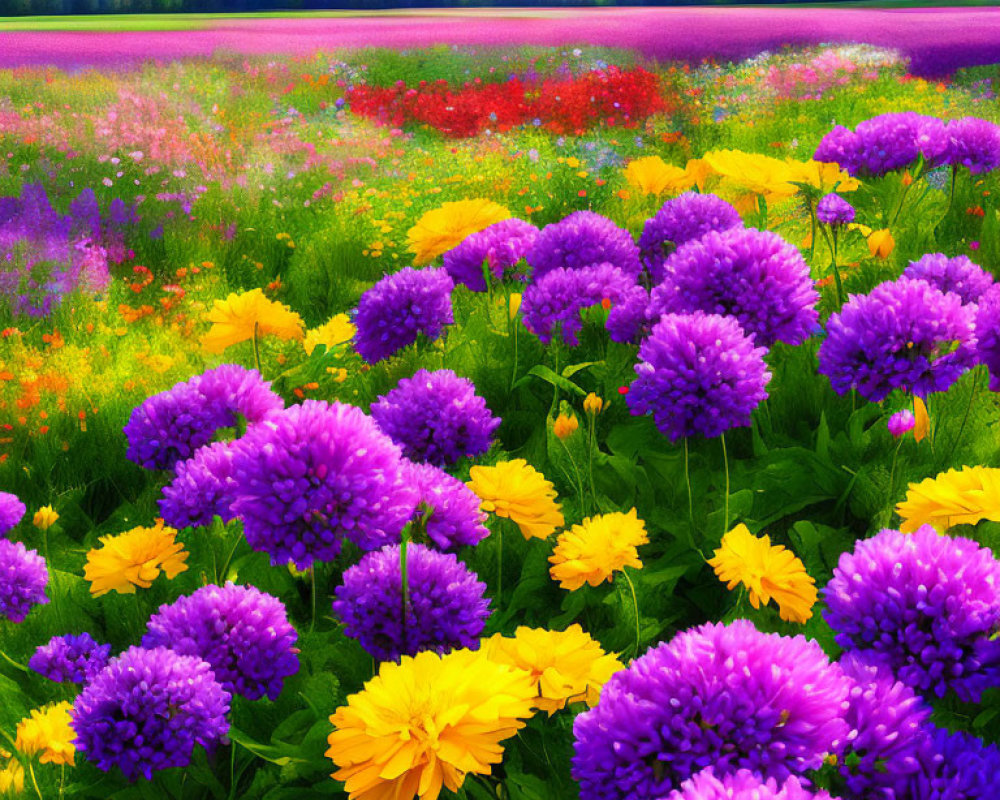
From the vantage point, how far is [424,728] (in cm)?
92

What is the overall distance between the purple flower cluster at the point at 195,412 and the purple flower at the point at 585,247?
89 cm

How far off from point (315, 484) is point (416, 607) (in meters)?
0.26

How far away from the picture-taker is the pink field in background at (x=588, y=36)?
27.6 feet

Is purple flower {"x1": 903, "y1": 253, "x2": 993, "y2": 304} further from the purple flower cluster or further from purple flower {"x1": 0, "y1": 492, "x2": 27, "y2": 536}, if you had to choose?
purple flower {"x1": 0, "y1": 492, "x2": 27, "y2": 536}

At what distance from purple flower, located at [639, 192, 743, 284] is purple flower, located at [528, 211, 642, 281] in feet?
0.23

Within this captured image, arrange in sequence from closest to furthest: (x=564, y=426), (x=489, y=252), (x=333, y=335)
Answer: (x=564, y=426), (x=489, y=252), (x=333, y=335)

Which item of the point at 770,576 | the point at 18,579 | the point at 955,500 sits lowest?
the point at 18,579

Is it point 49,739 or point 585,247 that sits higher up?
point 585,247

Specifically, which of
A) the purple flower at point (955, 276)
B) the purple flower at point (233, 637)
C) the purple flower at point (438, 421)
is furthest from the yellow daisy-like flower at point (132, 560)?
the purple flower at point (955, 276)

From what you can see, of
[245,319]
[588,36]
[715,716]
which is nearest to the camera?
[715,716]

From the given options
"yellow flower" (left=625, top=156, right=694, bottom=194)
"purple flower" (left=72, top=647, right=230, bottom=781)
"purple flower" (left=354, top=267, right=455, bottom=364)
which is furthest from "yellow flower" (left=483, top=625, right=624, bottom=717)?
"yellow flower" (left=625, top=156, right=694, bottom=194)

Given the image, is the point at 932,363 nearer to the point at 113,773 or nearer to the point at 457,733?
the point at 457,733

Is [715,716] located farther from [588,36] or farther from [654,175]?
[588,36]

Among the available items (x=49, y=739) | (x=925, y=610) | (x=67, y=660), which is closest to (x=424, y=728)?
(x=925, y=610)
